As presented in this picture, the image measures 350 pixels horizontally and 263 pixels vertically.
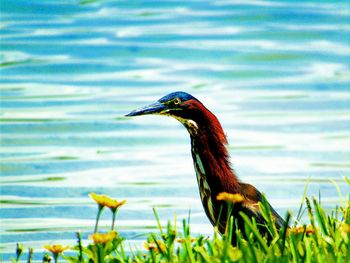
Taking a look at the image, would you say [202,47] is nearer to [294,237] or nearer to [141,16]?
[141,16]

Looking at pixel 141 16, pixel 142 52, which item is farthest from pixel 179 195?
pixel 141 16

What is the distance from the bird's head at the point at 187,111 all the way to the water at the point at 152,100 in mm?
1420

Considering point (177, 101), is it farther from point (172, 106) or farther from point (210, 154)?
point (210, 154)

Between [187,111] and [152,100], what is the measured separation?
5.85 metres

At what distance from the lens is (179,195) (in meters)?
8.66

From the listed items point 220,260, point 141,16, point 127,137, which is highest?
point 141,16

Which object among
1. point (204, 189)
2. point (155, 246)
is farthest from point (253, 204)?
point (155, 246)

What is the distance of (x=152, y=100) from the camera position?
38.7 feet

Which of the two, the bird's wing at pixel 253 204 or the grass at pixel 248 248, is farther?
the bird's wing at pixel 253 204

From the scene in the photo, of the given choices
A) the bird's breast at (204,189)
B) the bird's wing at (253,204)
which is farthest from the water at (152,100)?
the bird's wing at (253,204)

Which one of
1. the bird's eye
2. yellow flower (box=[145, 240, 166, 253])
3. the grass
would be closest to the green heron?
the bird's eye

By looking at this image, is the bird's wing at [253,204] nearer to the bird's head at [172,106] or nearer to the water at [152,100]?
the bird's head at [172,106]

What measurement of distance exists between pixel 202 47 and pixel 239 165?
237 inches

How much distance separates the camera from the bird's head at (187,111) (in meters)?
5.93
